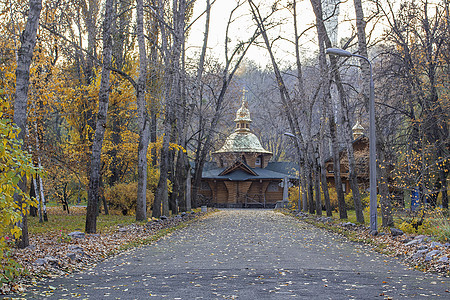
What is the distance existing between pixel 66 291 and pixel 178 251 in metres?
5.37

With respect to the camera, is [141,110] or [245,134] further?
[245,134]

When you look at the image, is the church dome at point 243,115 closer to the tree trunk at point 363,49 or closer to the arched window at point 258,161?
the arched window at point 258,161

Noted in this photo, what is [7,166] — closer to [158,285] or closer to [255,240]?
[158,285]

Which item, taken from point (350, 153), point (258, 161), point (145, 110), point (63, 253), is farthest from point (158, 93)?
point (258, 161)

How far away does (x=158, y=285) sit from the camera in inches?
299

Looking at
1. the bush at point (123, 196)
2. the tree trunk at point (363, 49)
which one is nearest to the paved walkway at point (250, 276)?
the tree trunk at point (363, 49)

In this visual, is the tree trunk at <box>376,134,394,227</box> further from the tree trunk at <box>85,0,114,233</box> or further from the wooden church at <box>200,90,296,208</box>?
the wooden church at <box>200,90,296,208</box>

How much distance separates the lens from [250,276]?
331 inches

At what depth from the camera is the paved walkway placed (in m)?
6.94

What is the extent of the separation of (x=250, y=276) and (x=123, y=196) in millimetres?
22349

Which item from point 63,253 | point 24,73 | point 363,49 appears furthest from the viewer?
point 363,49

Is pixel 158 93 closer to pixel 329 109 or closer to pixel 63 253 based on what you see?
pixel 329 109

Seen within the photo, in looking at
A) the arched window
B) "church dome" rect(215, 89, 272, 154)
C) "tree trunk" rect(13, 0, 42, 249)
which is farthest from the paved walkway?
the arched window

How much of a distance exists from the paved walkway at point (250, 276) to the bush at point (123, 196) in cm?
1697
